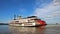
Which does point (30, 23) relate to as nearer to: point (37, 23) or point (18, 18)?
point (37, 23)

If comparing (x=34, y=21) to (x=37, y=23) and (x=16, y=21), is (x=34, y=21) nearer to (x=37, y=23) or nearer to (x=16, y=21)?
(x=37, y=23)

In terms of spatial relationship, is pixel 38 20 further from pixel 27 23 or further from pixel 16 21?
pixel 16 21

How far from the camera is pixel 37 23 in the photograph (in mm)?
25531

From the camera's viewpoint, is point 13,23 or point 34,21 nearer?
point 34,21

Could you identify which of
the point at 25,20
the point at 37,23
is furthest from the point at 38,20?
the point at 25,20

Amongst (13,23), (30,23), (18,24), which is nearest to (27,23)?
(30,23)

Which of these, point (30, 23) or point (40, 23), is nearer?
point (30, 23)

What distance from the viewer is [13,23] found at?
27.5m

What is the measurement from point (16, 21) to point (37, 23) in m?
4.00

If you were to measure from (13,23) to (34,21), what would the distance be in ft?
14.5

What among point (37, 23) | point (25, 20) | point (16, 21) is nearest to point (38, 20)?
point (37, 23)

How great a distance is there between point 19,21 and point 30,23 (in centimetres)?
259

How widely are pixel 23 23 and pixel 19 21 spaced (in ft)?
5.24

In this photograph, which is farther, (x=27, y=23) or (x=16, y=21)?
(x=16, y=21)
